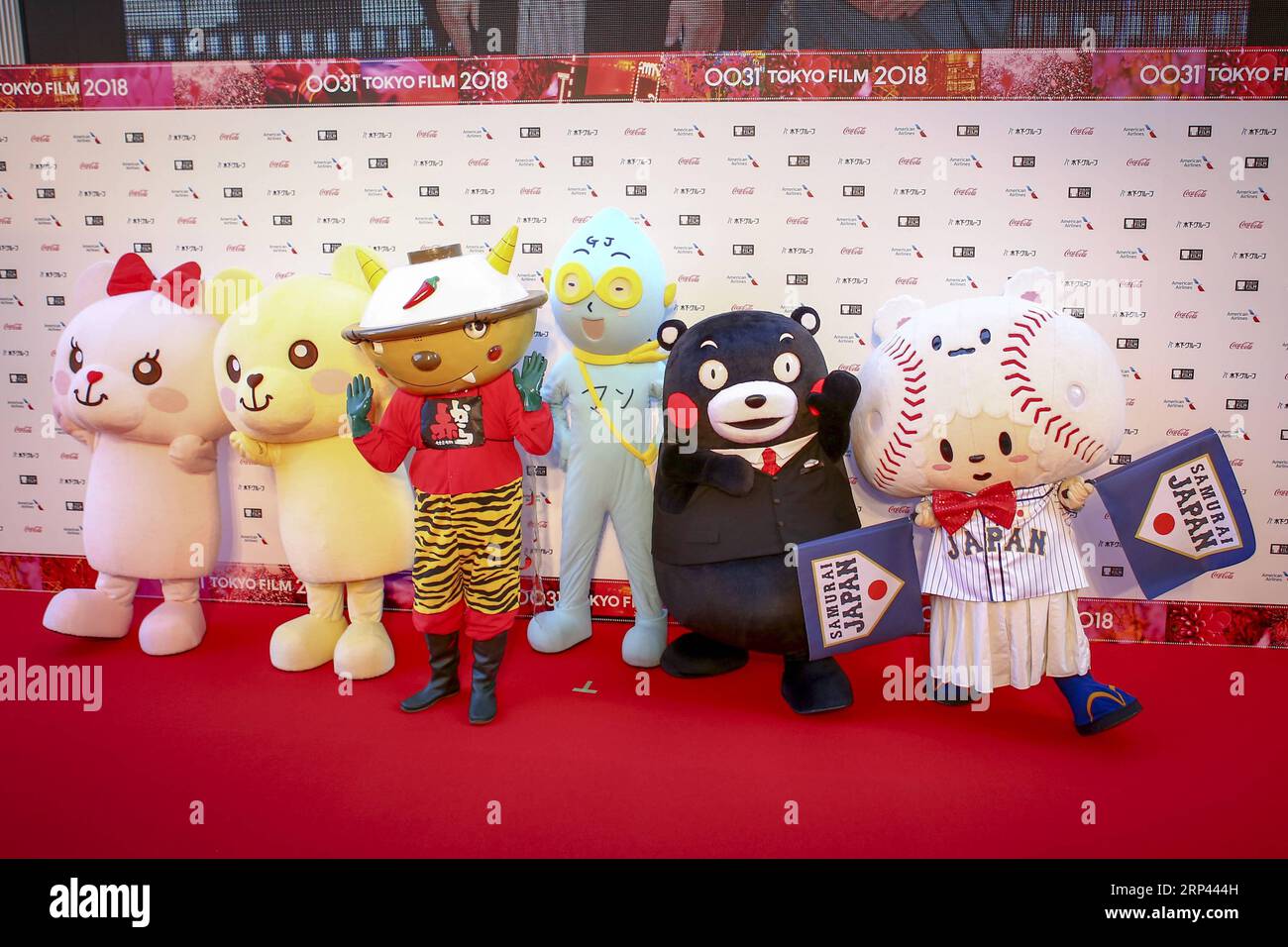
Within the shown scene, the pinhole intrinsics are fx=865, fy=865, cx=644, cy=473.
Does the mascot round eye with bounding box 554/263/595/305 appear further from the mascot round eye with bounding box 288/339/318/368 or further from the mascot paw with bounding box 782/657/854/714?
the mascot paw with bounding box 782/657/854/714

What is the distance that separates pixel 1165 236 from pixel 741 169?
5.67 feet

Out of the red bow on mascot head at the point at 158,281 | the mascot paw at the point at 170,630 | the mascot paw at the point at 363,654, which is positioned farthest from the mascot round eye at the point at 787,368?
the mascot paw at the point at 170,630

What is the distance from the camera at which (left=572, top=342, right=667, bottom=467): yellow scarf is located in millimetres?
3422

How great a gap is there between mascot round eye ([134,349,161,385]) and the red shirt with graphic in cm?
101

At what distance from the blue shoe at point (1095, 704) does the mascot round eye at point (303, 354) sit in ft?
9.53

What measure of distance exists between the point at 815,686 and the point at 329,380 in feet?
6.93

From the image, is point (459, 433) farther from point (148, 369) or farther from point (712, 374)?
point (148, 369)

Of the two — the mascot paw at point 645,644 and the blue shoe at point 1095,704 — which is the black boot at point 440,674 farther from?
the blue shoe at point 1095,704

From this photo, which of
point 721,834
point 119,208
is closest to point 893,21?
point 721,834

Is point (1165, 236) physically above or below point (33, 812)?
above

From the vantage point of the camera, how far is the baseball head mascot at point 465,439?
2914mm

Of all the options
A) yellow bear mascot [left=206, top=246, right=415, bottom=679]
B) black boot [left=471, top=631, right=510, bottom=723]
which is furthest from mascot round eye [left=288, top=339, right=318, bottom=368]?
black boot [left=471, top=631, right=510, bottom=723]

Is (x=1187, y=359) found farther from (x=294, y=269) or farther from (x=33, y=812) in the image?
(x=33, y=812)

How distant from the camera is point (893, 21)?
357cm
